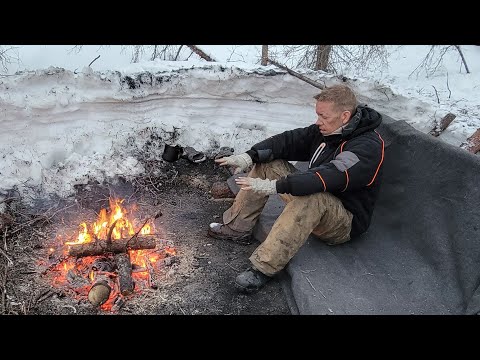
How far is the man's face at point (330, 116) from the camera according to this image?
378cm

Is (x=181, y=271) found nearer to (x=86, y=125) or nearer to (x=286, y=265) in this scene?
(x=286, y=265)

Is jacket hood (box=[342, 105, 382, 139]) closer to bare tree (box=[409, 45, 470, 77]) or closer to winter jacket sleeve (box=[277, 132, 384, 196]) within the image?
winter jacket sleeve (box=[277, 132, 384, 196])

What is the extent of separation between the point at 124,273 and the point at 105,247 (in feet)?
1.17

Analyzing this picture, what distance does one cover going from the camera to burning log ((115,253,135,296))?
11.6 ft

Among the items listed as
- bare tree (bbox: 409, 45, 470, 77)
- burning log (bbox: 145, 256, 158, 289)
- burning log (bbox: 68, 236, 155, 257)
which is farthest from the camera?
bare tree (bbox: 409, 45, 470, 77)

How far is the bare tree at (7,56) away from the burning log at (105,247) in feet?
12.8

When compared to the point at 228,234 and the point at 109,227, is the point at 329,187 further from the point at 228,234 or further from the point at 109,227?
the point at 109,227

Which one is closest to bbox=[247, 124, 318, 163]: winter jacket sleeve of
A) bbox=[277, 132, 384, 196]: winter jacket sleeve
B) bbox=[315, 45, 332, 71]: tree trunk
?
bbox=[277, 132, 384, 196]: winter jacket sleeve

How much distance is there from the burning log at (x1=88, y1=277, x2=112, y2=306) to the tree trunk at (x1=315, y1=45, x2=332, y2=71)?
587 centimetres

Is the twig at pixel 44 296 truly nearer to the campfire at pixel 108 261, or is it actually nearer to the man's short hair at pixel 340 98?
the campfire at pixel 108 261

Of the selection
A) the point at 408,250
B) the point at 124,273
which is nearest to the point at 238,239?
the point at 124,273

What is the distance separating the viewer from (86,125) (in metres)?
Result: 5.45

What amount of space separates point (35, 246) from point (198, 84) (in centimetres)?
296

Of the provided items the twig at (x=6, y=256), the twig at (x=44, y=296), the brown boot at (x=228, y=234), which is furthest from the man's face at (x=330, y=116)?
the twig at (x=6, y=256)
